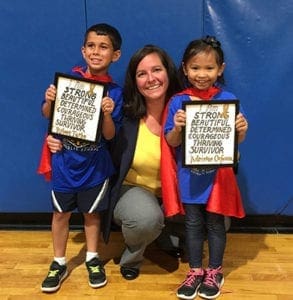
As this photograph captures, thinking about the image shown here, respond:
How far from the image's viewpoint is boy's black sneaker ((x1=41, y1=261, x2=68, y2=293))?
1.99 meters

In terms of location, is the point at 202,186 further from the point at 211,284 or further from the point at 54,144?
the point at 54,144

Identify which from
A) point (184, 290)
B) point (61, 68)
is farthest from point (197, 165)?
point (61, 68)

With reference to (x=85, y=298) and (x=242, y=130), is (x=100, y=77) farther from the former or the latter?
(x=85, y=298)

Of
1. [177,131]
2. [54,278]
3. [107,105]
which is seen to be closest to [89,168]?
[107,105]

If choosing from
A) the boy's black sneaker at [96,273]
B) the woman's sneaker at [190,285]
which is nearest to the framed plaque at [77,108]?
the boy's black sneaker at [96,273]

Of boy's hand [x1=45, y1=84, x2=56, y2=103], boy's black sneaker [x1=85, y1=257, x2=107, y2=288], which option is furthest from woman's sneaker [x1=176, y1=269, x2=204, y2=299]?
boy's hand [x1=45, y1=84, x2=56, y2=103]

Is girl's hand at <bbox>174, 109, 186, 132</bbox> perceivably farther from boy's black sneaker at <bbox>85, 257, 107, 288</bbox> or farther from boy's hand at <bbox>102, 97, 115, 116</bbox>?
boy's black sneaker at <bbox>85, 257, 107, 288</bbox>

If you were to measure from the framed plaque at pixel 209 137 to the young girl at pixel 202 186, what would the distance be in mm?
34

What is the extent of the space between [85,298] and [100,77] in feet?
3.08

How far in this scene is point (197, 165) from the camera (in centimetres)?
185

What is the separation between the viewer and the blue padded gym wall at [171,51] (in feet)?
7.17

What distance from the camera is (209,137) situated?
184 centimetres

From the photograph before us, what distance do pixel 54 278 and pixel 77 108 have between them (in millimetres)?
757

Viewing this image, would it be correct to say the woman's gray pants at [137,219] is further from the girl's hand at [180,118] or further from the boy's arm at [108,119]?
the girl's hand at [180,118]
